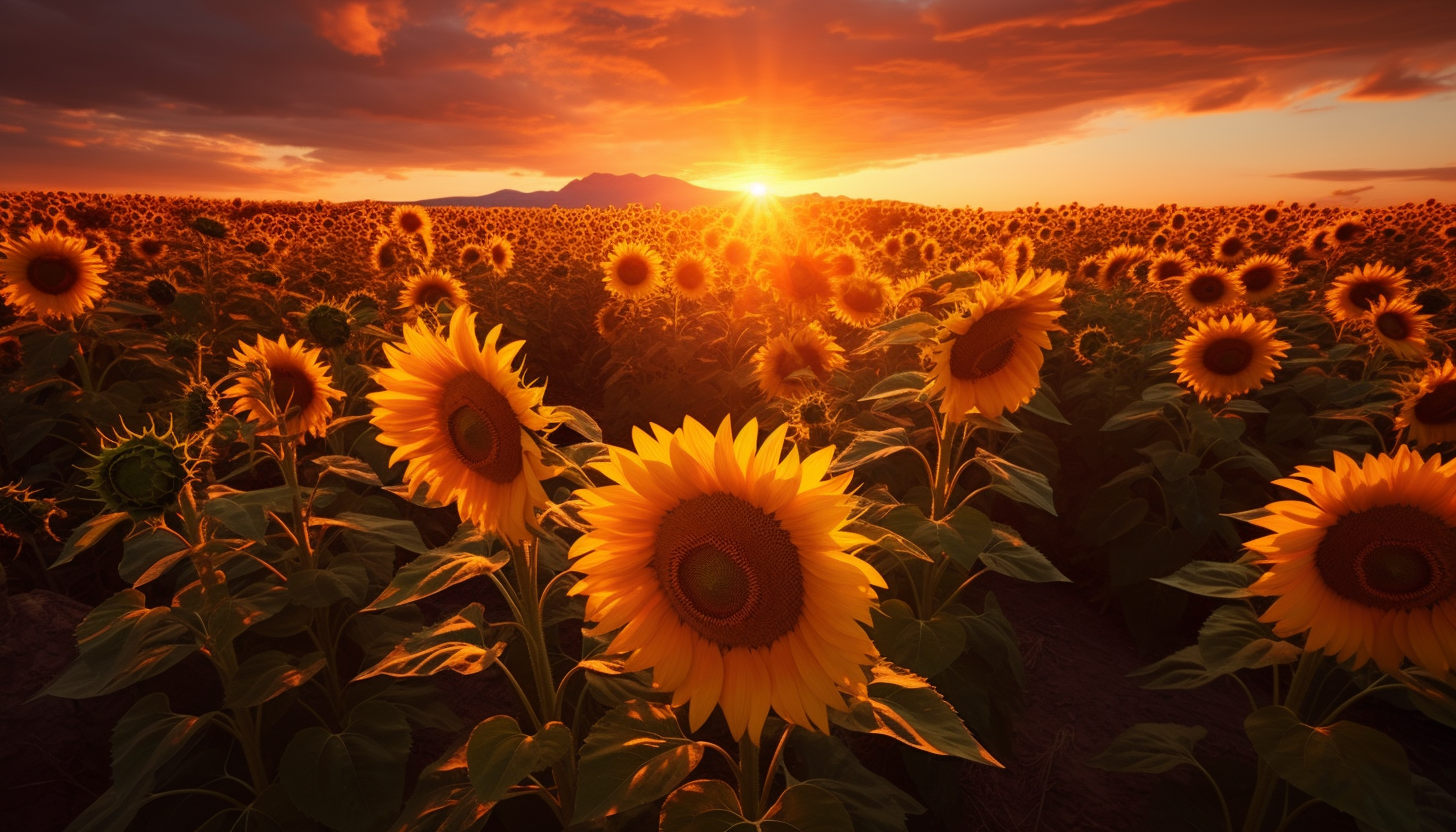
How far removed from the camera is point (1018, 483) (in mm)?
2629

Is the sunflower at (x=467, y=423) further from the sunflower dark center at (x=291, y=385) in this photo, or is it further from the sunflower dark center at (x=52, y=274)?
the sunflower dark center at (x=52, y=274)

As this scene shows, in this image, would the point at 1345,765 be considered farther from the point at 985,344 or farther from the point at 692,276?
the point at 692,276

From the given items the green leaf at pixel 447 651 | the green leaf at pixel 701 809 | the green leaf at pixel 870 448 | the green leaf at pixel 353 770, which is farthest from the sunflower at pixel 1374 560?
the green leaf at pixel 353 770

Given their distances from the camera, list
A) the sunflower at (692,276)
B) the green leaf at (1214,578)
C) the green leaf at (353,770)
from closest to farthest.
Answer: the green leaf at (353,770)
the green leaf at (1214,578)
the sunflower at (692,276)

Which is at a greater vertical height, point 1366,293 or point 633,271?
point 1366,293

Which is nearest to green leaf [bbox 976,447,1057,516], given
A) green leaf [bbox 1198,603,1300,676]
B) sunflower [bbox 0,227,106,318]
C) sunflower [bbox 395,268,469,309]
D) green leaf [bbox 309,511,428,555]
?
green leaf [bbox 1198,603,1300,676]

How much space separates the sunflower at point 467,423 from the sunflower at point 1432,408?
4587 millimetres

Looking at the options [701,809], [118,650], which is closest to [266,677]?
[118,650]

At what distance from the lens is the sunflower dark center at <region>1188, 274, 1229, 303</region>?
6.75m

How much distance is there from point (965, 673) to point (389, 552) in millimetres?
2557

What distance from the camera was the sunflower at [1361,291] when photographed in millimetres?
6094

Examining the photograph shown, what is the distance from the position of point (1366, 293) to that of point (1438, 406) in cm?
346

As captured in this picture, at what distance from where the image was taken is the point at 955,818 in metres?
3.04

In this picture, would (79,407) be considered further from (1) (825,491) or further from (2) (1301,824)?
(2) (1301,824)
